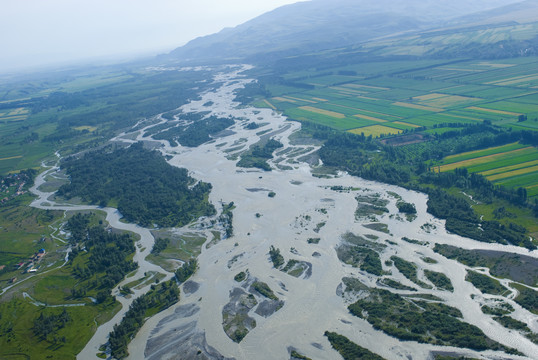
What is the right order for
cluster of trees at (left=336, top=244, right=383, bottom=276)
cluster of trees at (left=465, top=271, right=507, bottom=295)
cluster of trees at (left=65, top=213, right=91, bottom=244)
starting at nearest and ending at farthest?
cluster of trees at (left=465, top=271, right=507, bottom=295) → cluster of trees at (left=336, top=244, right=383, bottom=276) → cluster of trees at (left=65, top=213, right=91, bottom=244)

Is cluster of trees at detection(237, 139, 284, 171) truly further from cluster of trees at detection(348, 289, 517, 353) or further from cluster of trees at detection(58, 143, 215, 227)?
cluster of trees at detection(348, 289, 517, 353)


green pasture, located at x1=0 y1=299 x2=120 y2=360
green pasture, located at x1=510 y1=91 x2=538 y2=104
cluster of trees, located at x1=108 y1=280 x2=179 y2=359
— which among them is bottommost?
green pasture, located at x1=0 y1=299 x2=120 y2=360

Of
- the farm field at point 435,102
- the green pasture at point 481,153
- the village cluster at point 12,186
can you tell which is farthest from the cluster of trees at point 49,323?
the green pasture at point 481,153

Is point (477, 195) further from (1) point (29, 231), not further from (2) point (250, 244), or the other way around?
(1) point (29, 231)

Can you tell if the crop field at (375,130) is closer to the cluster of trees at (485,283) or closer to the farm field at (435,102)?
the farm field at (435,102)

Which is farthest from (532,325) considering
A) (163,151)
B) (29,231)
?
(163,151)

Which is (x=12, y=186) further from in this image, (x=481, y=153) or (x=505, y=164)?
(x=505, y=164)

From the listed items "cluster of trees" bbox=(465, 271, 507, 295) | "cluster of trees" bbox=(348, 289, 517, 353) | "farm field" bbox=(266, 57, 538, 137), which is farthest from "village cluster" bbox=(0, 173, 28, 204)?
"cluster of trees" bbox=(465, 271, 507, 295)
